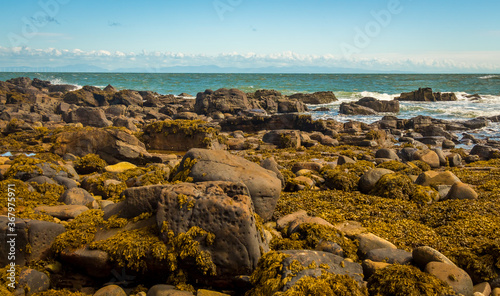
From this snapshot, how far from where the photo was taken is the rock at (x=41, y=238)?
4672mm

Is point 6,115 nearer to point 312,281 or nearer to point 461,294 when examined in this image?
point 312,281

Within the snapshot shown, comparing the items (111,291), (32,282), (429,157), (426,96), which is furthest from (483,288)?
(426,96)

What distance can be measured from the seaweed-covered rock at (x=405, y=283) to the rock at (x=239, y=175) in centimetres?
251

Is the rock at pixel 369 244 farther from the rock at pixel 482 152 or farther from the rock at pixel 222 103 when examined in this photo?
the rock at pixel 222 103

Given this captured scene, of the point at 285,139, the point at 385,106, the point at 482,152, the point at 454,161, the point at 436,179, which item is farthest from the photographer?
the point at 385,106

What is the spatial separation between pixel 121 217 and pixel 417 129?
68.3 ft

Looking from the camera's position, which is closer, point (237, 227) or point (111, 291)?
point (111, 291)

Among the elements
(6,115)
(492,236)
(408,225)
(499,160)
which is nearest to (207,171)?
(408,225)

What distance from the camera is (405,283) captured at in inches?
158

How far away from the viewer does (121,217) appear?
532 centimetres

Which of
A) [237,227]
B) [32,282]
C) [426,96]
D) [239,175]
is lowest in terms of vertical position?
[426,96]

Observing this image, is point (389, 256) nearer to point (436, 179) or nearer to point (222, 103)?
point (436, 179)

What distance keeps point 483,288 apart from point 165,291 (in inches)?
157

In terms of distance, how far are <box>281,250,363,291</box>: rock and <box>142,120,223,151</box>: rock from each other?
1044cm
